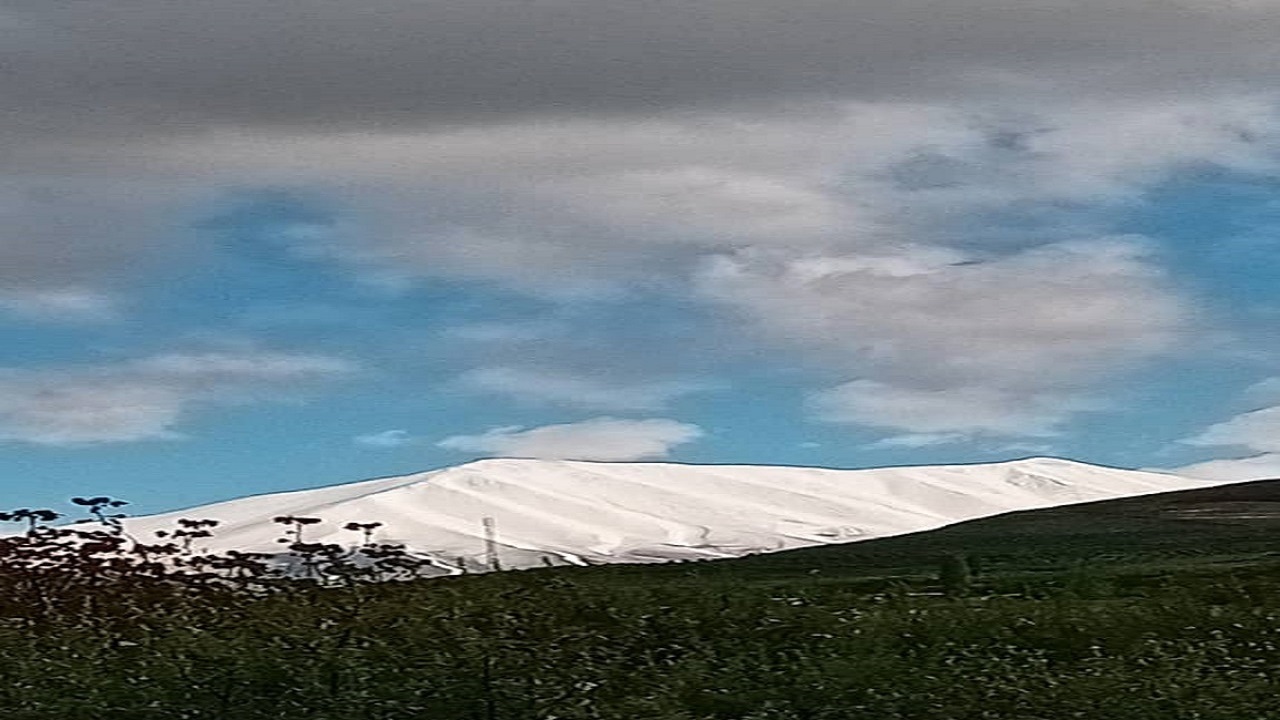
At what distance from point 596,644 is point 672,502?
35.4 meters

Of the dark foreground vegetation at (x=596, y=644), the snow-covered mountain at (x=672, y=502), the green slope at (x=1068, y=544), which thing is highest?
the snow-covered mountain at (x=672, y=502)

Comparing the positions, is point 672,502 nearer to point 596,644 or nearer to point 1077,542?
point 1077,542

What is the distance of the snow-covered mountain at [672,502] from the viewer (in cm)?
4031

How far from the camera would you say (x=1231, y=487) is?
41.2 m

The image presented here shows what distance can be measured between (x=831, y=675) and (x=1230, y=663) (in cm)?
268

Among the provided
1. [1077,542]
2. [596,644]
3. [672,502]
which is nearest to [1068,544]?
[1077,542]

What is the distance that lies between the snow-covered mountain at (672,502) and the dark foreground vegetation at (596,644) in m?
18.9

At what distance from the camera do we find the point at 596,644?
12.7 m

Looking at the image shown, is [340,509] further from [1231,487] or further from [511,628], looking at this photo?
[511,628]

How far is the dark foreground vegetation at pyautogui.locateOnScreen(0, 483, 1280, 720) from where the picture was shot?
10.7 meters

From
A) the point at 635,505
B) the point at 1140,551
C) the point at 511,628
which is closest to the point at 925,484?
the point at 635,505

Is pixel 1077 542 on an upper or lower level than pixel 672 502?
lower

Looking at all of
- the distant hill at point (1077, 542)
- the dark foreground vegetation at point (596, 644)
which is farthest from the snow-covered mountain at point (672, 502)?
the dark foreground vegetation at point (596, 644)

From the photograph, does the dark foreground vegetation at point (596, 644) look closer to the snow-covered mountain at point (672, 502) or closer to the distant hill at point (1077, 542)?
the distant hill at point (1077, 542)
